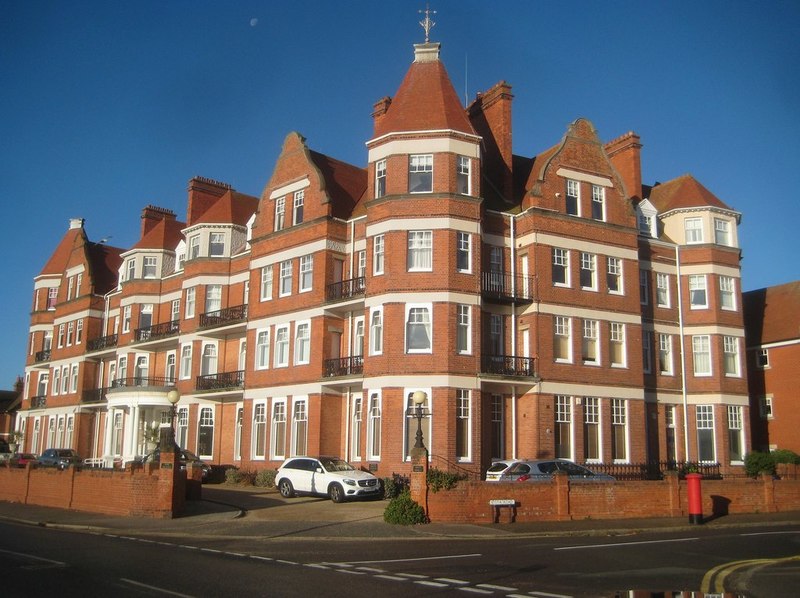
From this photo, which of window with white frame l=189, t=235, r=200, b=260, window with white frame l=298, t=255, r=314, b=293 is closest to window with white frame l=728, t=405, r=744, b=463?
window with white frame l=298, t=255, r=314, b=293

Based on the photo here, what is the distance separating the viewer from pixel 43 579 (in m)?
12.9

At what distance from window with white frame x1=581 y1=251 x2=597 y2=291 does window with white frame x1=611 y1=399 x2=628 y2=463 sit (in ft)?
→ 16.5

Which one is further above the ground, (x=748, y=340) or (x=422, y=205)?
(x=422, y=205)

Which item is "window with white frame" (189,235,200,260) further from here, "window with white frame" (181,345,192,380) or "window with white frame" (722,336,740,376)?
"window with white frame" (722,336,740,376)

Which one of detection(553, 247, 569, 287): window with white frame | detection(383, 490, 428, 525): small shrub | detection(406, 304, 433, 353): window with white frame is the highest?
detection(553, 247, 569, 287): window with white frame

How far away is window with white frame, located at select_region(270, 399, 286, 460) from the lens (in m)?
37.1

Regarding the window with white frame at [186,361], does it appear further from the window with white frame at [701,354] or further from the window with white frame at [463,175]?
the window with white frame at [701,354]

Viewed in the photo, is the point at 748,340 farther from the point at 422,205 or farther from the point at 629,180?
the point at 422,205

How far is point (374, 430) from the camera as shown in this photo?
3259 cm

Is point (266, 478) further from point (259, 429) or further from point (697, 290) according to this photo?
point (697, 290)

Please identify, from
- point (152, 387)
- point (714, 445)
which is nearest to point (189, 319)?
point (152, 387)

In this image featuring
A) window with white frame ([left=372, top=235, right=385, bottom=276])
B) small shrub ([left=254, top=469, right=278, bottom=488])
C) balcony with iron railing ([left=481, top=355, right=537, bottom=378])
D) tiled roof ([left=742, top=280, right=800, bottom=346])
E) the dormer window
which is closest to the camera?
balcony with iron railing ([left=481, top=355, right=537, bottom=378])

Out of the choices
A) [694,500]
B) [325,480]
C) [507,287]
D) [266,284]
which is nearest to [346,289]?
[266,284]

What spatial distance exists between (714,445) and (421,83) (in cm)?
2144
